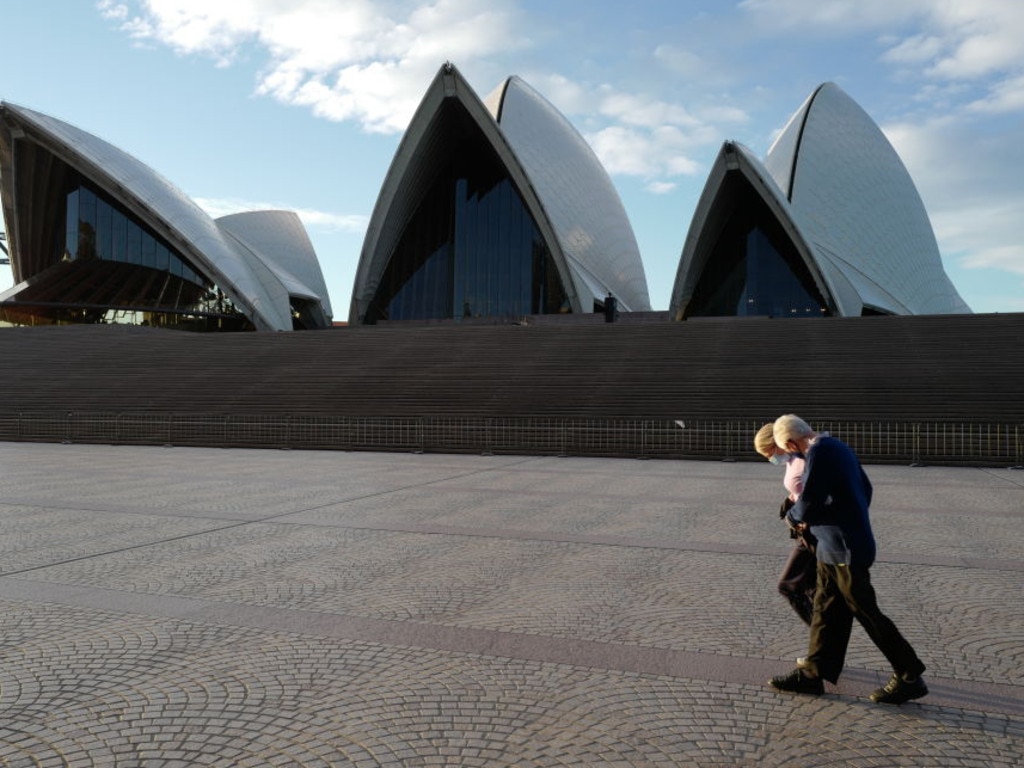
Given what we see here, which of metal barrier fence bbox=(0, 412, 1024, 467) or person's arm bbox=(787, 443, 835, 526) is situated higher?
person's arm bbox=(787, 443, 835, 526)

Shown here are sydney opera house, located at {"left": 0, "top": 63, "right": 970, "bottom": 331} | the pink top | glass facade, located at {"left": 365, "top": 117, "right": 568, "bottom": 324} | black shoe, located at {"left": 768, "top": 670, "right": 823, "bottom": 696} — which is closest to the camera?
black shoe, located at {"left": 768, "top": 670, "right": 823, "bottom": 696}

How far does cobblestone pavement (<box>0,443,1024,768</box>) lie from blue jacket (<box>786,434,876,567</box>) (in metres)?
0.62

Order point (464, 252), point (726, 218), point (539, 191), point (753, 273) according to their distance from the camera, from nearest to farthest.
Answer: point (726, 218) → point (753, 273) → point (539, 191) → point (464, 252)

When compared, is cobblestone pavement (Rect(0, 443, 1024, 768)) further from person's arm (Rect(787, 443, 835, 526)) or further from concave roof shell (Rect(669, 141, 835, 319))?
concave roof shell (Rect(669, 141, 835, 319))

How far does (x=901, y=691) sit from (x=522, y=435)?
12638mm

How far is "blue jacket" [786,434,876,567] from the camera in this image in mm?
3178

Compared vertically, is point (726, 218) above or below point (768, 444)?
above

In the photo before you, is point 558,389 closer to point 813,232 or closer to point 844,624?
point 844,624

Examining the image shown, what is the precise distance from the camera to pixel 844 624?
333cm

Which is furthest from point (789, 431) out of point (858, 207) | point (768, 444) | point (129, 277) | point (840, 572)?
point (858, 207)

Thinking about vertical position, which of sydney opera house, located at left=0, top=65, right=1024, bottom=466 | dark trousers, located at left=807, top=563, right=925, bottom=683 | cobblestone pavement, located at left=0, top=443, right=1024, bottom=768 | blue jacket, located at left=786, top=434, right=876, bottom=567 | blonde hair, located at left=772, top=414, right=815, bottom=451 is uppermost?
sydney opera house, located at left=0, top=65, right=1024, bottom=466

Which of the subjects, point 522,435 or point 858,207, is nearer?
point 522,435

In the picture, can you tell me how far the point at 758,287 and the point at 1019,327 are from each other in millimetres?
22442

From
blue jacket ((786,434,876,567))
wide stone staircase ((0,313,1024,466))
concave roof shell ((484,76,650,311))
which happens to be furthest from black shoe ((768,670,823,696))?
concave roof shell ((484,76,650,311))
